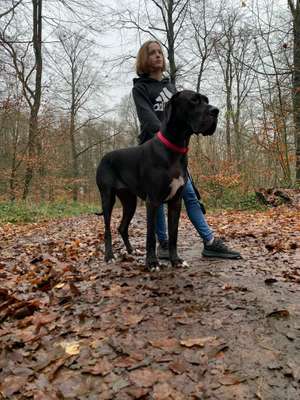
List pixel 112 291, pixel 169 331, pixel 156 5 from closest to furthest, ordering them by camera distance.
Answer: pixel 169 331 < pixel 112 291 < pixel 156 5

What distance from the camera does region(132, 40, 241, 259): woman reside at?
3900mm

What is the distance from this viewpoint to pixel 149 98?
4.02 meters

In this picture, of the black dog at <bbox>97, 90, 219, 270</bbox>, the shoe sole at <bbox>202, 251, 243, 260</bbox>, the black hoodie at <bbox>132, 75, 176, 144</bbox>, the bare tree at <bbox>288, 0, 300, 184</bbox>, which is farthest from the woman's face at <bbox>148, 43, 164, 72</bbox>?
the bare tree at <bbox>288, 0, 300, 184</bbox>

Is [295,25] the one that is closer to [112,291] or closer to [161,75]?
[161,75]

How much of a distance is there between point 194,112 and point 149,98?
93cm

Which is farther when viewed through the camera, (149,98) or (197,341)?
(149,98)

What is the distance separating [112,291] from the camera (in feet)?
10.4

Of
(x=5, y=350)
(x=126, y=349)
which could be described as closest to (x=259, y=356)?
(x=126, y=349)

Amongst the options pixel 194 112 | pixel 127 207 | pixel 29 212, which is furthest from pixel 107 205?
pixel 29 212

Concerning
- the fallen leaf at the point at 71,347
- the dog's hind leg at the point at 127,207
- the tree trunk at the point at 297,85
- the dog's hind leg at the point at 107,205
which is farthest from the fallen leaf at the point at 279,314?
the tree trunk at the point at 297,85

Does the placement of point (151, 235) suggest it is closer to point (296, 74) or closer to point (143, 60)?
point (143, 60)

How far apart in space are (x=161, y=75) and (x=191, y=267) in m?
2.24

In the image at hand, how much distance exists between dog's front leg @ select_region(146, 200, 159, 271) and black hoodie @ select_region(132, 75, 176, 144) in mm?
A: 894

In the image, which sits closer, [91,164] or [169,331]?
[169,331]
